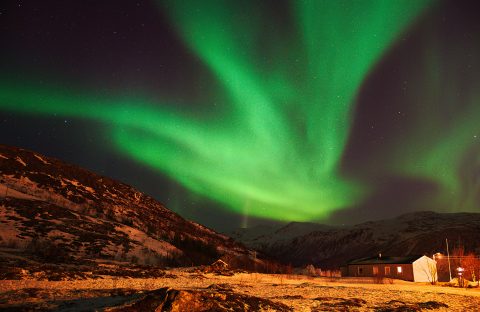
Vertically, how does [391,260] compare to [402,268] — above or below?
above

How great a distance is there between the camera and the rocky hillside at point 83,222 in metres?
51.5

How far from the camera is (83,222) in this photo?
6700cm

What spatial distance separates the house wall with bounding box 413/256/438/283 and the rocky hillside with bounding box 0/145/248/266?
133 feet

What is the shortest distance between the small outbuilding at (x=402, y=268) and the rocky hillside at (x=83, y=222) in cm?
3283

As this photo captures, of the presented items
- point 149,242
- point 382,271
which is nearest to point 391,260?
point 382,271

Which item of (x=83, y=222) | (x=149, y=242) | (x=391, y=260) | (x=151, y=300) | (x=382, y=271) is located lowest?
(x=151, y=300)

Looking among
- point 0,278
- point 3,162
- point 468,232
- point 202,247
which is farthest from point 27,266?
point 468,232

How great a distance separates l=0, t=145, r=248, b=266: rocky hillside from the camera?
5152cm

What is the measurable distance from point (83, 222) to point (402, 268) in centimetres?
5764

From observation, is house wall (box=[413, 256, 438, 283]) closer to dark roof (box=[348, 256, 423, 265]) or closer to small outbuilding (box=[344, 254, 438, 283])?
small outbuilding (box=[344, 254, 438, 283])

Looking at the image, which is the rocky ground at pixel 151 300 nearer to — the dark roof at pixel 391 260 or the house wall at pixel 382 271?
the house wall at pixel 382 271

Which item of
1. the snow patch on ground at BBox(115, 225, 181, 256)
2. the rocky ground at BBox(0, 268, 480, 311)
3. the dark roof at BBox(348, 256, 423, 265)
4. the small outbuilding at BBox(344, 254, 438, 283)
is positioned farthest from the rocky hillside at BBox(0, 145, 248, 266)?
the dark roof at BBox(348, 256, 423, 265)

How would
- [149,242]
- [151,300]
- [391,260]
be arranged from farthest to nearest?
[391,260] < [149,242] < [151,300]

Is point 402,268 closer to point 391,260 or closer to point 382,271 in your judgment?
point 382,271
